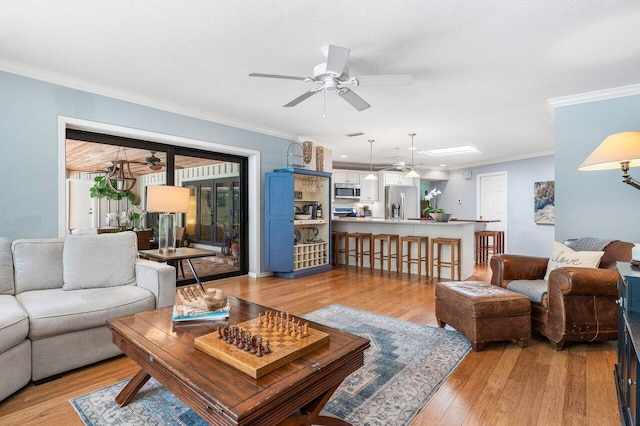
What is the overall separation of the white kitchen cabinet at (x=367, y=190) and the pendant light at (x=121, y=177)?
6.08 m

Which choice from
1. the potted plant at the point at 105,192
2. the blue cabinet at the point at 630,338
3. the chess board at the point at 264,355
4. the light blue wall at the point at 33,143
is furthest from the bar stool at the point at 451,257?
the light blue wall at the point at 33,143

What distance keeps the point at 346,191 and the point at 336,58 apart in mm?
6410

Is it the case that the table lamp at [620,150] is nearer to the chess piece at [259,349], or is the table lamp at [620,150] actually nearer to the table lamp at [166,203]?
the chess piece at [259,349]

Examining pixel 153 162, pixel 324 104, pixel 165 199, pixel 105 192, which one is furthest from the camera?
pixel 153 162

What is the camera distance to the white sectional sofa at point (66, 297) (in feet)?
6.61

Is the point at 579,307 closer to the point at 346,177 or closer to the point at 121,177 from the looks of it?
the point at 121,177

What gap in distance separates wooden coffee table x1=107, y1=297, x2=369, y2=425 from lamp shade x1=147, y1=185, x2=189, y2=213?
61.7 inches

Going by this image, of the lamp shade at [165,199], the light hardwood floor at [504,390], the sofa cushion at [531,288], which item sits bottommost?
the light hardwood floor at [504,390]

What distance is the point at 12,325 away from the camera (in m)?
1.91

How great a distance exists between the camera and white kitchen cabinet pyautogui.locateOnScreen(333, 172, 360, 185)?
29.3 ft

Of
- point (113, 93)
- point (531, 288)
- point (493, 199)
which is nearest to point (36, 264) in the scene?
point (113, 93)

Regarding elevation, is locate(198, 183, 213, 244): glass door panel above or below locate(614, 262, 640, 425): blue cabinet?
above

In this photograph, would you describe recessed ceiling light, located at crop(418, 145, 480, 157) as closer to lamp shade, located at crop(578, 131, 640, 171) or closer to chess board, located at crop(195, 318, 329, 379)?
lamp shade, located at crop(578, 131, 640, 171)

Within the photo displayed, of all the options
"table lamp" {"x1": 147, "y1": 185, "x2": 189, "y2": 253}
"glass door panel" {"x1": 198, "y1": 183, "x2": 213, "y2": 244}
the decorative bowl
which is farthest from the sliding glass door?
the decorative bowl
